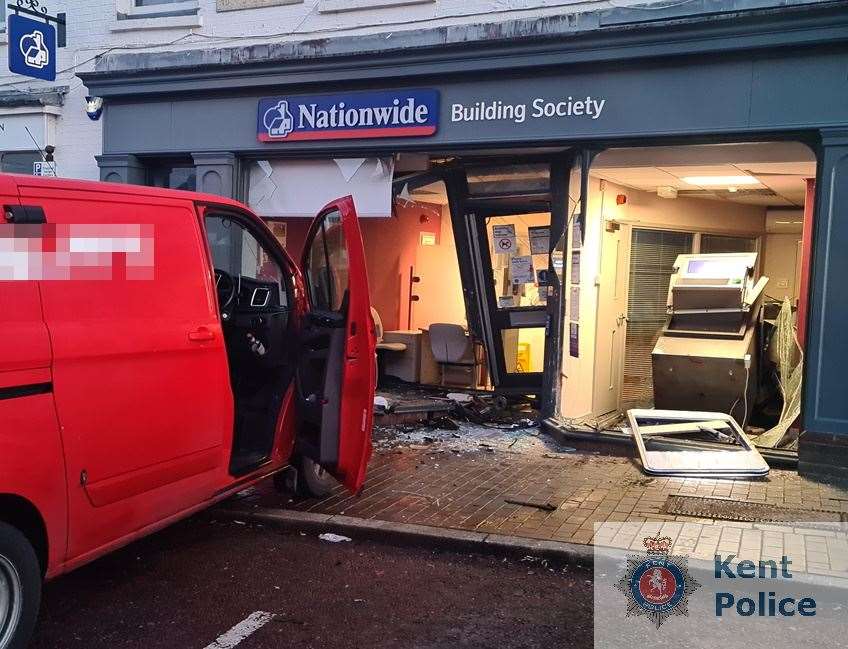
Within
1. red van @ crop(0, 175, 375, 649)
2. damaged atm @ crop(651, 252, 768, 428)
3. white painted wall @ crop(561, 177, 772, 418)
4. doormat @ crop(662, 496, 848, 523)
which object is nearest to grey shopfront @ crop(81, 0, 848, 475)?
white painted wall @ crop(561, 177, 772, 418)

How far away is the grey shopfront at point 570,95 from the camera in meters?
6.62

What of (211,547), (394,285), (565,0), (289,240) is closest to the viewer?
(211,547)

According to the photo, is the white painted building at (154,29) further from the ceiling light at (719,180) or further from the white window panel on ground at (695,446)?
the white window panel on ground at (695,446)

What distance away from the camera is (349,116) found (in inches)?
340

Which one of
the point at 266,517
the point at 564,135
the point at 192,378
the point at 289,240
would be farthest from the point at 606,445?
the point at 289,240

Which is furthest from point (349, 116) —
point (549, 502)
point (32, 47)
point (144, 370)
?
point (144, 370)

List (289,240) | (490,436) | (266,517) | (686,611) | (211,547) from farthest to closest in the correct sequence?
(289,240) < (490,436) < (266,517) < (211,547) < (686,611)

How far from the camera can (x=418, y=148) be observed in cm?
845

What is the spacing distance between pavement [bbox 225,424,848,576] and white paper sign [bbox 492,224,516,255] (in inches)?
103

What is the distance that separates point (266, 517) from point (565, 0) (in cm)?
527

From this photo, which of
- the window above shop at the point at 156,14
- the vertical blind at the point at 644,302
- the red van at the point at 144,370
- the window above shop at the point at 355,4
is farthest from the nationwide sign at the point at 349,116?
the vertical blind at the point at 644,302

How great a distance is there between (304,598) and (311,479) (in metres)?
1.66

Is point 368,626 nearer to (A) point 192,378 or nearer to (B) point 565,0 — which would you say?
(A) point 192,378

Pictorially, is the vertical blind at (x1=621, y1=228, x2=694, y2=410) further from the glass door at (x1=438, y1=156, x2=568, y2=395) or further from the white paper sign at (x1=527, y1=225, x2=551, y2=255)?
the white paper sign at (x1=527, y1=225, x2=551, y2=255)
